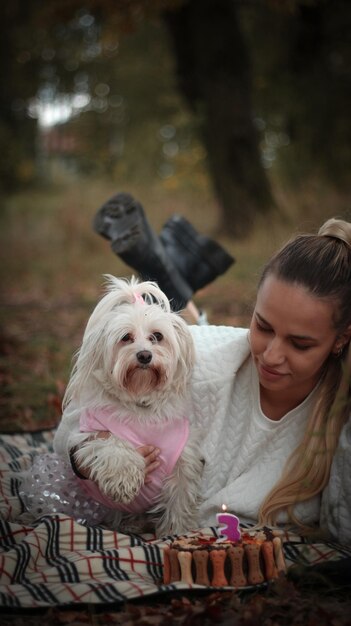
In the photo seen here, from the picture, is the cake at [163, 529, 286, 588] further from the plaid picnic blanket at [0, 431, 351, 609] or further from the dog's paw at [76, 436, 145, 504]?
the dog's paw at [76, 436, 145, 504]

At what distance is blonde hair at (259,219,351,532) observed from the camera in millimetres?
2547

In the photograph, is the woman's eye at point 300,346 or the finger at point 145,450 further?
the finger at point 145,450

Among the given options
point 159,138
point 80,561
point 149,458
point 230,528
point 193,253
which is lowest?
point 80,561

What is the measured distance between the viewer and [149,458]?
8.94 ft

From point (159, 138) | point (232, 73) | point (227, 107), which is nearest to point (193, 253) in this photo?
point (227, 107)

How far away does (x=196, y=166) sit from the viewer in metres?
14.9

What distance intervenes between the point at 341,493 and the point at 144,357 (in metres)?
0.88

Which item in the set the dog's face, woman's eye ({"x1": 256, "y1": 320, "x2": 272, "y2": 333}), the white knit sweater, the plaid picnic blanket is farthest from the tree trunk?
the plaid picnic blanket

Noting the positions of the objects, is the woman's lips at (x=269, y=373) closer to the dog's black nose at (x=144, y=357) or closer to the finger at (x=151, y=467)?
the dog's black nose at (x=144, y=357)

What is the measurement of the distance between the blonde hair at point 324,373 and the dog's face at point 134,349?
439 mm

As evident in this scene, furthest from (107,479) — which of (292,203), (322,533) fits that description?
(292,203)

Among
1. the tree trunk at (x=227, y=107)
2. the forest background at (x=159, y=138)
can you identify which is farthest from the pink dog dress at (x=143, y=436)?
the tree trunk at (x=227, y=107)

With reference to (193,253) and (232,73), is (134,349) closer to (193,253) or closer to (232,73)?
(193,253)

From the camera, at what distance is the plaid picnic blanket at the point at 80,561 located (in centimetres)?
221
